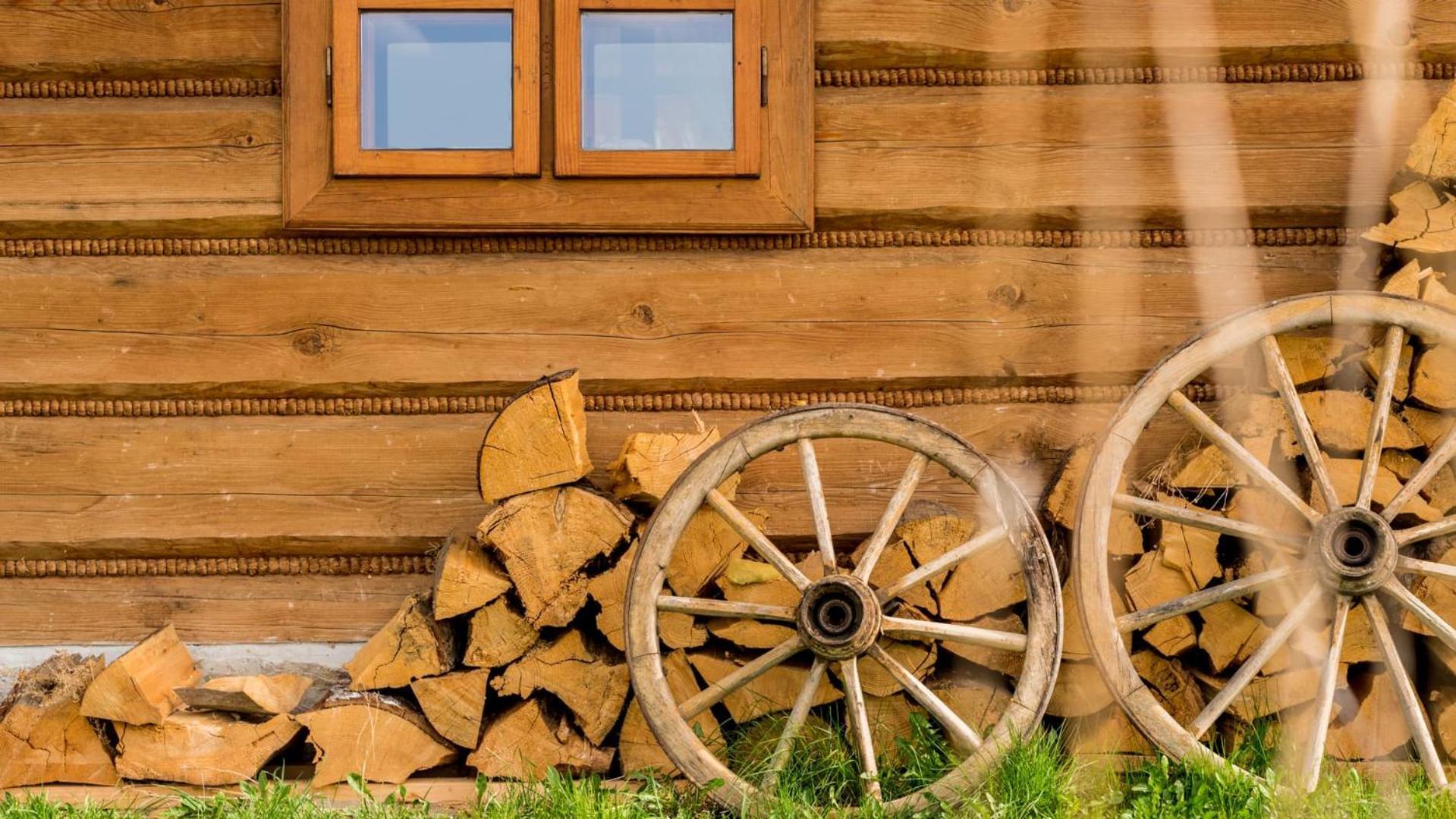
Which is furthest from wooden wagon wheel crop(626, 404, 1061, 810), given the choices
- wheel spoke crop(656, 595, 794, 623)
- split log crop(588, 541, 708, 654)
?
split log crop(588, 541, 708, 654)

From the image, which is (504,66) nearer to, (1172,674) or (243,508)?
(243,508)

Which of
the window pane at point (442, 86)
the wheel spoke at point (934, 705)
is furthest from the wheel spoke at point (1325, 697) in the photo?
the window pane at point (442, 86)

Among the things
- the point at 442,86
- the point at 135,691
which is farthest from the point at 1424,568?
the point at 135,691

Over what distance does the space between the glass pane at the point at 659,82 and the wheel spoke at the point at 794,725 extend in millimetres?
1384

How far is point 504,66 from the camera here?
3277 mm

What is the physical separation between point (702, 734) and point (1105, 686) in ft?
3.13

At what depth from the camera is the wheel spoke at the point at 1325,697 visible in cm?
271

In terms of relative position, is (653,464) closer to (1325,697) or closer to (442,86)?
(442,86)

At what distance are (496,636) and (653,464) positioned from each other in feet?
1.82

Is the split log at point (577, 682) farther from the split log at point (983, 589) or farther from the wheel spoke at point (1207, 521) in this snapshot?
the wheel spoke at point (1207, 521)

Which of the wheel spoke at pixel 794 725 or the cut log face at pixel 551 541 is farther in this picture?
the cut log face at pixel 551 541

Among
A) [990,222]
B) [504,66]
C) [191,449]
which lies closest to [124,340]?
[191,449]

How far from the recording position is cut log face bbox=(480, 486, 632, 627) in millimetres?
2947

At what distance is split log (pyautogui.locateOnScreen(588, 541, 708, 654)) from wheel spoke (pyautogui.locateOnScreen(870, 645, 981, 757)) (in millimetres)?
457
